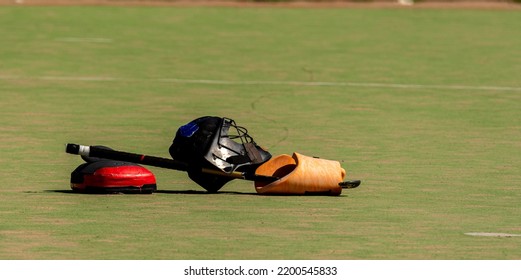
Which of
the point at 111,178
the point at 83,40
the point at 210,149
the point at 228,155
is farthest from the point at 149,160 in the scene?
the point at 83,40

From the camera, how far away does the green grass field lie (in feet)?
40.5

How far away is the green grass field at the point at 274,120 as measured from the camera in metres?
12.3

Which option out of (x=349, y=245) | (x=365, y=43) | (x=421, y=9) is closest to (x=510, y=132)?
(x=349, y=245)

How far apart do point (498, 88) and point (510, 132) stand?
462cm

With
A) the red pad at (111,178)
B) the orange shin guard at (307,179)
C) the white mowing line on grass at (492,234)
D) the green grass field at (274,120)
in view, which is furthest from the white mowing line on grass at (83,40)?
the white mowing line on grass at (492,234)

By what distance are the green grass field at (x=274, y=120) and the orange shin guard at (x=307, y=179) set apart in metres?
0.11

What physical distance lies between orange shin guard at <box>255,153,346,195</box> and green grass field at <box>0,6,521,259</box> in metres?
0.11

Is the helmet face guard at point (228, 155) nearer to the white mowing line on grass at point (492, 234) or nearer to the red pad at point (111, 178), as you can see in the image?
the red pad at point (111, 178)

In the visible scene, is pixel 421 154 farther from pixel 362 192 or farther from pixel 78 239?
pixel 78 239

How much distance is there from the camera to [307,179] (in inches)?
561

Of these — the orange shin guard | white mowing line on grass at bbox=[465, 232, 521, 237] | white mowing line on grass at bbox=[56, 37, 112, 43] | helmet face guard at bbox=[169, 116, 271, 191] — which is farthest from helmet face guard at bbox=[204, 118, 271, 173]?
white mowing line on grass at bbox=[56, 37, 112, 43]

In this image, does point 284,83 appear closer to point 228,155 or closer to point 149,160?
point 228,155

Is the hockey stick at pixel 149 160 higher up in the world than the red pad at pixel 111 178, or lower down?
higher up

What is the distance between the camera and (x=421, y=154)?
17.8 metres
